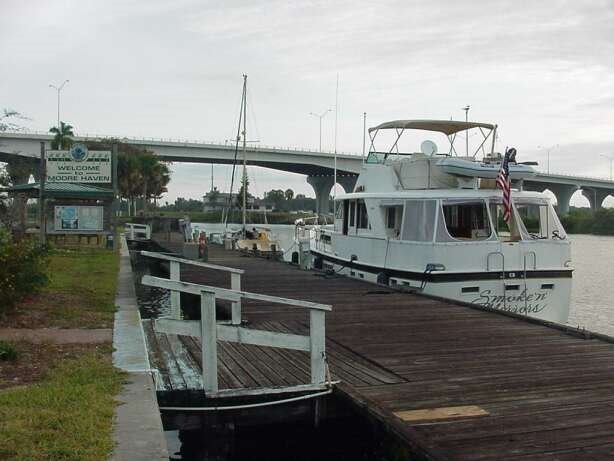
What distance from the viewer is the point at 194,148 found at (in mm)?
74188

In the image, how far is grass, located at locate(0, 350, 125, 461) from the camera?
14.2 ft

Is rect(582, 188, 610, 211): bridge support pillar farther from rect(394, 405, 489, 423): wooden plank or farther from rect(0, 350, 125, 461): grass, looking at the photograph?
rect(0, 350, 125, 461): grass

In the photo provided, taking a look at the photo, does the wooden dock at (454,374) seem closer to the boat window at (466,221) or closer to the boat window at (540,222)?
the boat window at (466,221)

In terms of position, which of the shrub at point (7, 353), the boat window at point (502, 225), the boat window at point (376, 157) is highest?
the boat window at point (376, 157)

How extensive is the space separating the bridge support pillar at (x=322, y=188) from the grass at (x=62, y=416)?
69739 mm

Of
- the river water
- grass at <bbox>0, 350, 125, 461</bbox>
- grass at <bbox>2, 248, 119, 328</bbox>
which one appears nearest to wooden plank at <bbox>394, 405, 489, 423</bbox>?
grass at <bbox>0, 350, 125, 461</bbox>

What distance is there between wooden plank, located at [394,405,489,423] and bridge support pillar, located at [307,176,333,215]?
69.9m

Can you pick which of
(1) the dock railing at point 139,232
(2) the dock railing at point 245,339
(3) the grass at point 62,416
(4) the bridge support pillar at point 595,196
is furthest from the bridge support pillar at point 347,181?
(3) the grass at point 62,416

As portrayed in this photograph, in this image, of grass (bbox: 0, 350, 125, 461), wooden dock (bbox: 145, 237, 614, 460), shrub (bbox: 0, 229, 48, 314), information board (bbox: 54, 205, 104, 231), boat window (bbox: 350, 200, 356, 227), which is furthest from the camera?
information board (bbox: 54, 205, 104, 231)

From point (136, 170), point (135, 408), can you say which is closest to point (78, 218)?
point (135, 408)

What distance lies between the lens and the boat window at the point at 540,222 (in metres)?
15.3

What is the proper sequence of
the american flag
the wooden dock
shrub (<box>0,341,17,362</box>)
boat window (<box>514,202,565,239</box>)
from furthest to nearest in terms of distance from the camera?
boat window (<box>514,202,565,239</box>)
the american flag
shrub (<box>0,341,17,362</box>)
the wooden dock

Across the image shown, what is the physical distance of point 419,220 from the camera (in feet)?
48.9

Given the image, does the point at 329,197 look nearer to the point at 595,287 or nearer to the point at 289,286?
the point at 595,287
